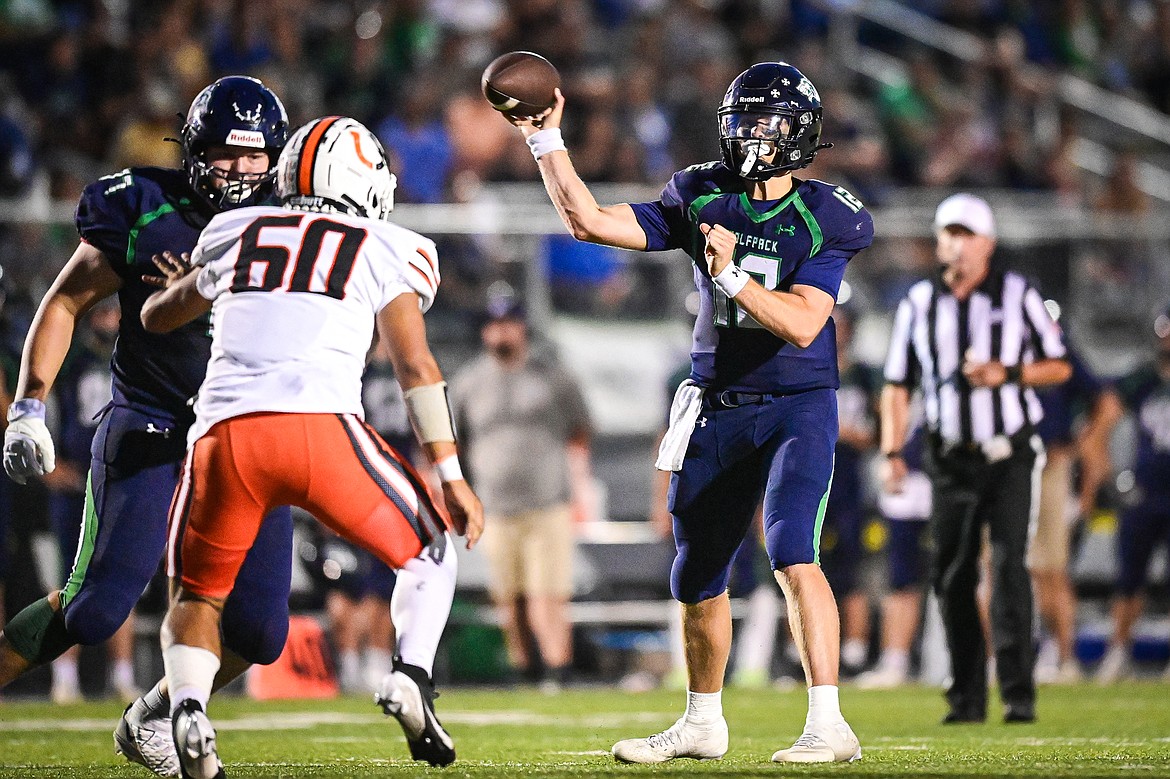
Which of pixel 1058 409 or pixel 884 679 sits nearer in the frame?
pixel 884 679

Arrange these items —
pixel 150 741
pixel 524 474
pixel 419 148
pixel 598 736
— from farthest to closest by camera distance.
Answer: pixel 419 148
pixel 524 474
pixel 598 736
pixel 150 741

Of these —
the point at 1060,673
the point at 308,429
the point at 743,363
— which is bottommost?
the point at 1060,673

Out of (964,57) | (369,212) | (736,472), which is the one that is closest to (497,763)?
(736,472)

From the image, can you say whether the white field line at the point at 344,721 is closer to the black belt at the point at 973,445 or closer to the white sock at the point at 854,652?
the black belt at the point at 973,445

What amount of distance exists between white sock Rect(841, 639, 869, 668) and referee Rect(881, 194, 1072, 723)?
3045 millimetres

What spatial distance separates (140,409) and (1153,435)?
672 cm

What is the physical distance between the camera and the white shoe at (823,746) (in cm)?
456

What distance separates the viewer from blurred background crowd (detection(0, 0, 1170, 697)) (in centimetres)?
1001

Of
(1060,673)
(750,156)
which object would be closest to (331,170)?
(750,156)

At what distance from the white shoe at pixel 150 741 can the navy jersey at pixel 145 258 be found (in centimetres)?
83

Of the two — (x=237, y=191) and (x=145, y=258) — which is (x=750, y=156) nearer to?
(x=237, y=191)

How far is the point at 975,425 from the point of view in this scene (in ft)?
22.9

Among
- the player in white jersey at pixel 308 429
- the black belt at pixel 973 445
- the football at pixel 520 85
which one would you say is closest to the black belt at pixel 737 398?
the football at pixel 520 85

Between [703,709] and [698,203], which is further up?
[698,203]
